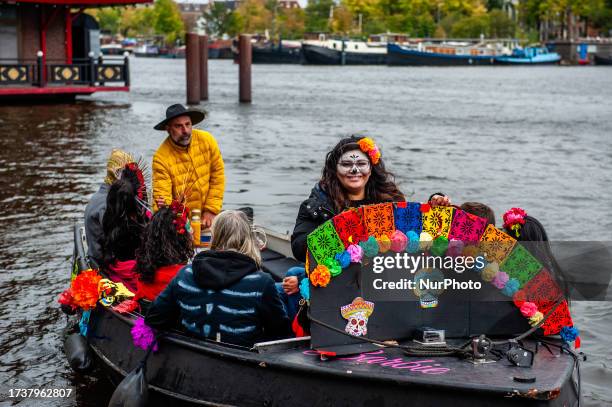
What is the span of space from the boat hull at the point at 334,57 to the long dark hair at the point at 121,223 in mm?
107465

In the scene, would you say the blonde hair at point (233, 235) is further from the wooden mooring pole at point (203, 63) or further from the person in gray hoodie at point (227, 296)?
the wooden mooring pole at point (203, 63)

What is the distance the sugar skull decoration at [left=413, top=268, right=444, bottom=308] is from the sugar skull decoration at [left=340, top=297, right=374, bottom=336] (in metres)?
0.31

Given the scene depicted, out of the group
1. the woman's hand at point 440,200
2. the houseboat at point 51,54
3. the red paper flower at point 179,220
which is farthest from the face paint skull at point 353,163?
the houseboat at point 51,54

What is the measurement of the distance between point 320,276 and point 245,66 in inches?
1288

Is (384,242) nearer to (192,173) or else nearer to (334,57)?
(192,173)

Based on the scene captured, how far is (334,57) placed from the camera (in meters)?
115

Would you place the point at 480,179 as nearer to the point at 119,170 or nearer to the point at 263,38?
the point at 119,170

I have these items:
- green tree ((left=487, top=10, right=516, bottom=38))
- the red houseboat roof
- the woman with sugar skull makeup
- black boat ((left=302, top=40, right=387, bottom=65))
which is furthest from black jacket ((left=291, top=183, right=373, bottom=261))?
green tree ((left=487, top=10, right=516, bottom=38))

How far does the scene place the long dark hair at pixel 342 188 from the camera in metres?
7.44

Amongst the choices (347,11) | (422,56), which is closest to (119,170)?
Result: (422,56)

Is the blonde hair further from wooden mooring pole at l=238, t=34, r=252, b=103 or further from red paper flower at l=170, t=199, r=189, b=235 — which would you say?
wooden mooring pole at l=238, t=34, r=252, b=103

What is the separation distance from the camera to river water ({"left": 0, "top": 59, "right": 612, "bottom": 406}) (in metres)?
10.1

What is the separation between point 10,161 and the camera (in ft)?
71.2

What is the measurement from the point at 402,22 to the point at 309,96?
11421 cm
